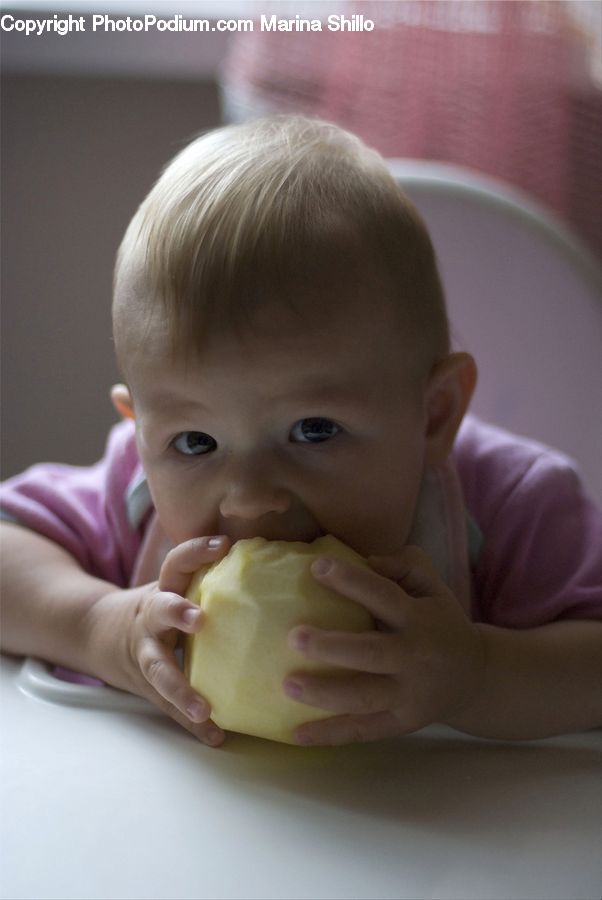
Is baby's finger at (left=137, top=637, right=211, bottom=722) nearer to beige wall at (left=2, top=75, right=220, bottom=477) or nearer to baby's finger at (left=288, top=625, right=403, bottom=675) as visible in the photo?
baby's finger at (left=288, top=625, right=403, bottom=675)

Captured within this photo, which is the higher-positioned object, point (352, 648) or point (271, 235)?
point (271, 235)

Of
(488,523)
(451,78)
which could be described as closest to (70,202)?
(451,78)

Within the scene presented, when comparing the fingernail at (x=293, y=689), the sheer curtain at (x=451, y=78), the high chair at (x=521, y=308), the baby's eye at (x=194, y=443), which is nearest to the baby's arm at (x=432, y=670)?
the fingernail at (x=293, y=689)

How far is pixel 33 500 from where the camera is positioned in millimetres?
786

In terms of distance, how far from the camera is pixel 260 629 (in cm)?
52

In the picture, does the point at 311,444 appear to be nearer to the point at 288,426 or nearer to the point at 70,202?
the point at 288,426

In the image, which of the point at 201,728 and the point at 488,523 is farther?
the point at 488,523

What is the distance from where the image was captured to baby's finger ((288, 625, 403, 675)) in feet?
1.68

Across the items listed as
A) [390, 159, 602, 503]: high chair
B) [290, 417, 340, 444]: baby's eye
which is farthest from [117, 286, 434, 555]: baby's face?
[390, 159, 602, 503]: high chair

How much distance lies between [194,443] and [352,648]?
163 mm

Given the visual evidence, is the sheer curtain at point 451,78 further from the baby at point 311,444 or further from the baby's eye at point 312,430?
the baby's eye at point 312,430

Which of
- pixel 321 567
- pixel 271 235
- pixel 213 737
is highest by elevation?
pixel 271 235

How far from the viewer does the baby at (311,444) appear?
0.56 m

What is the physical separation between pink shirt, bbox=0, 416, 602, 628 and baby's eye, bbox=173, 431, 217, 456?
15 cm
